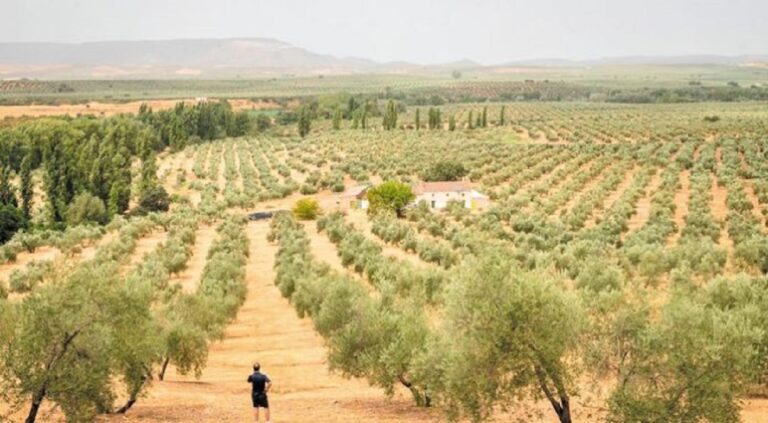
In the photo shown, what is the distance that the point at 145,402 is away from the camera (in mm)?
26891

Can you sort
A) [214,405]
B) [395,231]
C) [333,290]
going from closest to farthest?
[214,405] → [333,290] → [395,231]

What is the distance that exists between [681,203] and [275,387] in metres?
53.2

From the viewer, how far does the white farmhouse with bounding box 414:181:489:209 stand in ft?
259

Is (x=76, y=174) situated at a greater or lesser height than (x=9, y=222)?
greater

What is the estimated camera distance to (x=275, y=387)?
1182 inches

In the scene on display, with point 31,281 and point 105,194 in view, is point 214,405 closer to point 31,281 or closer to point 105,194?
point 31,281

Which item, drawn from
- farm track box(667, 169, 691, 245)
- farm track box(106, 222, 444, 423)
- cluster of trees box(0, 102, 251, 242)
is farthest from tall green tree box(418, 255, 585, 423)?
cluster of trees box(0, 102, 251, 242)

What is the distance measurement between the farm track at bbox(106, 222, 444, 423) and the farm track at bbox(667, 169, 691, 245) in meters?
27.4

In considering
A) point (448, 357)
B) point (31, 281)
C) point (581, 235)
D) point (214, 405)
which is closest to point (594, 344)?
point (448, 357)

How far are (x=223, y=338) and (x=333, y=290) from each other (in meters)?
7.95

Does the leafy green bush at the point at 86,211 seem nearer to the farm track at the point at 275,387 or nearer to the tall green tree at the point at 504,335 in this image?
the farm track at the point at 275,387

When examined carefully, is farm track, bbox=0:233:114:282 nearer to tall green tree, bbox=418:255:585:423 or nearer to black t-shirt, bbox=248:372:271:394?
black t-shirt, bbox=248:372:271:394

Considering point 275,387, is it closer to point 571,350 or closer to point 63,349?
point 63,349

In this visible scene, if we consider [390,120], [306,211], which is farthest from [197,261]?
[390,120]
